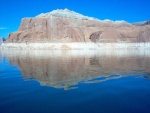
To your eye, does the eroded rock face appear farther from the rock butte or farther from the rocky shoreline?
the rocky shoreline

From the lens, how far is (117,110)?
7910mm

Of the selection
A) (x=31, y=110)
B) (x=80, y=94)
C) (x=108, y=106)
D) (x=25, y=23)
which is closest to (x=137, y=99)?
(x=108, y=106)

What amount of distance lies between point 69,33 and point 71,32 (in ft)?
6.91

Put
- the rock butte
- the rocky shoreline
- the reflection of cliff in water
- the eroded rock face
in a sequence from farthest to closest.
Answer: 1. the eroded rock face
2. the rock butte
3. the rocky shoreline
4. the reflection of cliff in water

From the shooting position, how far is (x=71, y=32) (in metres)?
152

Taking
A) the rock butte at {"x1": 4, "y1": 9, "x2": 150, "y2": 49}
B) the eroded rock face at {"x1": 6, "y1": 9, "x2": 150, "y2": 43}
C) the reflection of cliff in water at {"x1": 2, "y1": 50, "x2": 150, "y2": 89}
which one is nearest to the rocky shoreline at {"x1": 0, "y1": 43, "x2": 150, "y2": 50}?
the rock butte at {"x1": 4, "y1": 9, "x2": 150, "y2": 49}

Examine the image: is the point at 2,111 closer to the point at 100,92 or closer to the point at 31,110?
the point at 31,110

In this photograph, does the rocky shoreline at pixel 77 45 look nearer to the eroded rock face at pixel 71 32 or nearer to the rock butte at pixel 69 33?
the rock butte at pixel 69 33

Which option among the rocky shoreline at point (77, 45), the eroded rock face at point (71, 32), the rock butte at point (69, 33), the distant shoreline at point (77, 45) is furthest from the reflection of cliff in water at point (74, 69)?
the eroded rock face at point (71, 32)

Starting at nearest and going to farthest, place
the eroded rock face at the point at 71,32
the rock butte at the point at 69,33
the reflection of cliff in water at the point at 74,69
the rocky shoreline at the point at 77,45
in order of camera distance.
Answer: the reflection of cliff in water at the point at 74,69, the rocky shoreline at the point at 77,45, the rock butte at the point at 69,33, the eroded rock face at the point at 71,32

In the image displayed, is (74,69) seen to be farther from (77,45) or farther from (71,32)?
(71,32)

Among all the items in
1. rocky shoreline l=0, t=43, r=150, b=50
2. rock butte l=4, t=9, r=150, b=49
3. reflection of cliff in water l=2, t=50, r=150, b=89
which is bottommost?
reflection of cliff in water l=2, t=50, r=150, b=89

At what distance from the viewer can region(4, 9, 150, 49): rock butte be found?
147875 mm

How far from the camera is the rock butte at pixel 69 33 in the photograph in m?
148
